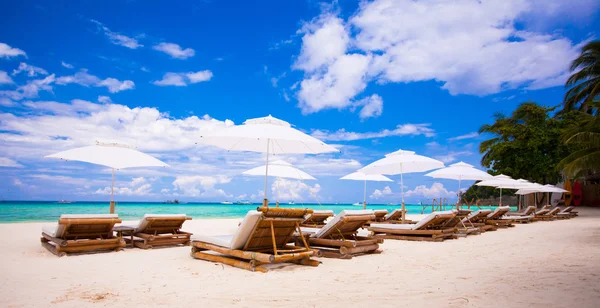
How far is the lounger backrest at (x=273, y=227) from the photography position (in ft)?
17.0

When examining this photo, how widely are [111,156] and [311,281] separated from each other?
5.34m

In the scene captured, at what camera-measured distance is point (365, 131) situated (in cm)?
3612

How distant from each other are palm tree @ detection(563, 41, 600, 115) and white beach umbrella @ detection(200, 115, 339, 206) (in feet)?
84.1

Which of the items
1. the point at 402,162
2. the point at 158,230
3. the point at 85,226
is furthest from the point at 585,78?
the point at 85,226

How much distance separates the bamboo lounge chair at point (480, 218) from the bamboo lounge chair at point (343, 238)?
6140mm

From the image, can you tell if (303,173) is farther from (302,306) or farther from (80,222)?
(302,306)

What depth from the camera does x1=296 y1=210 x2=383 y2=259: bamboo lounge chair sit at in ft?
21.4

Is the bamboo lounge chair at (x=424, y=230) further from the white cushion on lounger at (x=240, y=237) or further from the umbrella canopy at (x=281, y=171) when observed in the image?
the white cushion on lounger at (x=240, y=237)

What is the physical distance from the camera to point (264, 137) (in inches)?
266

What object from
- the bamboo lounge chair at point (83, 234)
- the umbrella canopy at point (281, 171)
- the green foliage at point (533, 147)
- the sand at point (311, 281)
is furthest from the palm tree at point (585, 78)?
the bamboo lounge chair at point (83, 234)

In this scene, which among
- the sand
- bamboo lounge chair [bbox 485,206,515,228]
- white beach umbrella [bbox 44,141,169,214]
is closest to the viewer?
the sand

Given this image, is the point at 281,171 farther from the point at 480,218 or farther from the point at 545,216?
the point at 545,216

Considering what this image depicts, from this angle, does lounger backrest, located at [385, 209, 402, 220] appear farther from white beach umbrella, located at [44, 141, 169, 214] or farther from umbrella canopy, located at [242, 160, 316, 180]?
white beach umbrella, located at [44, 141, 169, 214]

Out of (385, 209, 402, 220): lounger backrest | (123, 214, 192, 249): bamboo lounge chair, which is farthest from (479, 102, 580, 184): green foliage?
(123, 214, 192, 249): bamboo lounge chair
